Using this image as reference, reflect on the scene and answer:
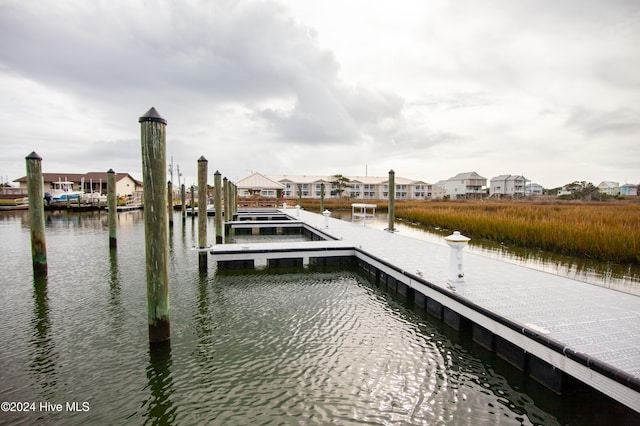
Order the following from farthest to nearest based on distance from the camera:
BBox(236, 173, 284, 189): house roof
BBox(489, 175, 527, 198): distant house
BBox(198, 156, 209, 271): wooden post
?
BBox(489, 175, 527, 198): distant house
BBox(236, 173, 284, 189): house roof
BBox(198, 156, 209, 271): wooden post

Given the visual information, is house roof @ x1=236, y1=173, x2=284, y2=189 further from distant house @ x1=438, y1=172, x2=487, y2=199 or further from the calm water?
distant house @ x1=438, y1=172, x2=487, y2=199

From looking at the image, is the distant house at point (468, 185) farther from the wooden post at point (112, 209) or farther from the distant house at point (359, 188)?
the wooden post at point (112, 209)

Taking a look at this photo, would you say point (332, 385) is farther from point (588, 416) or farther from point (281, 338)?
point (588, 416)

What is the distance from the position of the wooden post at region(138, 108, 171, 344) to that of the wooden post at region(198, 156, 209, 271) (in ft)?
16.3

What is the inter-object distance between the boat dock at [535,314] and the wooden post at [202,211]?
483 cm

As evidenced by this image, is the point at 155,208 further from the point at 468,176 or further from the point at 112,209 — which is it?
the point at 468,176

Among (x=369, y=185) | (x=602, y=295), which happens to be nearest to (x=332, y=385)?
(x=602, y=295)

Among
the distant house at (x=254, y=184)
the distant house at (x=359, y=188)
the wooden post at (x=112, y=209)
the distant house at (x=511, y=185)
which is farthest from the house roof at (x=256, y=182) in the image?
the distant house at (x=511, y=185)

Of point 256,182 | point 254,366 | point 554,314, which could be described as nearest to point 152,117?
point 254,366

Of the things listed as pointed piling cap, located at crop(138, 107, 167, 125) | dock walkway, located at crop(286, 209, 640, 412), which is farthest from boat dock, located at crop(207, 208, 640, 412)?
pointed piling cap, located at crop(138, 107, 167, 125)

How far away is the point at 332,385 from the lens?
4414mm

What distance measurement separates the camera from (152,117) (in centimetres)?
487

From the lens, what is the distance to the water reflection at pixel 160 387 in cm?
384

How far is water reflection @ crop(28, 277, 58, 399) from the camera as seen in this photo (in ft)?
14.6
